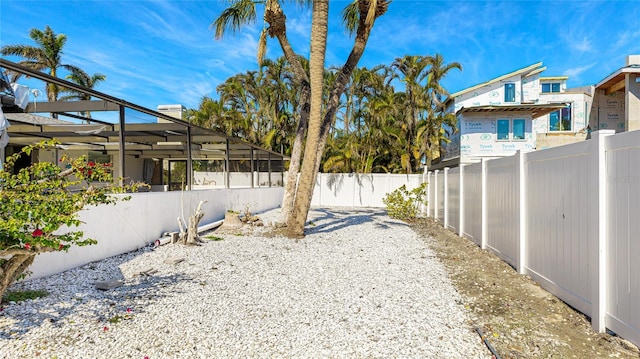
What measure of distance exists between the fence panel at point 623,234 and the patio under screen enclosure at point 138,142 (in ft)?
21.4

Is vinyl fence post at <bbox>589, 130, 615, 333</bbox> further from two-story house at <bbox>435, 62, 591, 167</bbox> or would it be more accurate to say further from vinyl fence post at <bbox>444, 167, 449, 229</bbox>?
two-story house at <bbox>435, 62, 591, 167</bbox>

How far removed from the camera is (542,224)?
4715 millimetres

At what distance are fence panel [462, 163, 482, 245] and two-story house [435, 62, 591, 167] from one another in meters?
14.1

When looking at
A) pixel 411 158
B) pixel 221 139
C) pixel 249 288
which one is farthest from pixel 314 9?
pixel 411 158

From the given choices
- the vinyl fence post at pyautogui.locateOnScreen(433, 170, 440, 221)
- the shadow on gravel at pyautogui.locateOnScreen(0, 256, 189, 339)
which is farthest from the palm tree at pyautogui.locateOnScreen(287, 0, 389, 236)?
the vinyl fence post at pyautogui.locateOnScreen(433, 170, 440, 221)

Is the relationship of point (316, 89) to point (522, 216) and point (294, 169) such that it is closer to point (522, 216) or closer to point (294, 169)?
point (294, 169)

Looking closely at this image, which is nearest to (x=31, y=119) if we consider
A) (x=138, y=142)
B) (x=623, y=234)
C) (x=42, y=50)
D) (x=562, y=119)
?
(x=138, y=142)

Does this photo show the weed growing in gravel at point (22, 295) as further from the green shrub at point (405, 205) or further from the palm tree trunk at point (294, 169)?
→ the green shrub at point (405, 205)

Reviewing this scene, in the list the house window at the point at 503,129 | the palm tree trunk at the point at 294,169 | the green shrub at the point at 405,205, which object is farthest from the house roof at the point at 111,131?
the house window at the point at 503,129

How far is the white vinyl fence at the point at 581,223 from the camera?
3.00 m

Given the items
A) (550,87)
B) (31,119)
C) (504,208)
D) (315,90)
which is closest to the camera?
(504,208)

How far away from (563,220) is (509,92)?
21425 mm

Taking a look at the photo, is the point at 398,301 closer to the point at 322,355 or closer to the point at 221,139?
the point at 322,355

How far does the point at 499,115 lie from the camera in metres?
21.6
